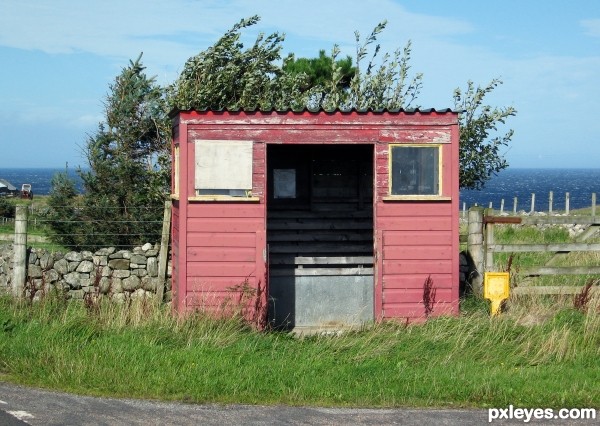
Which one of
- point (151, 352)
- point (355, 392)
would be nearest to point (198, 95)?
point (151, 352)

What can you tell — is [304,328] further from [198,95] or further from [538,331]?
[198,95]

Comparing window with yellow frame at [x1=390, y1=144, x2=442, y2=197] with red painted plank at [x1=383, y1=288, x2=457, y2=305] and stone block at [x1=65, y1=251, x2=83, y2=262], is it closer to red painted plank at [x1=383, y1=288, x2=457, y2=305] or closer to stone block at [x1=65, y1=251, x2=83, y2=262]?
red painted plank at [x1=383, y1=288, x2=457, y2=305]

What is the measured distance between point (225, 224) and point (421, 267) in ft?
9.35

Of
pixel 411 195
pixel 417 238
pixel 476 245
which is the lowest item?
pixel 476 245

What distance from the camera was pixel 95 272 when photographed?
42.9 feet

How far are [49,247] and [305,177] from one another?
6106 mm

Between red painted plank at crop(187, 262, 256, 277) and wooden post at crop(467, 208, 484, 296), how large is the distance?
3.29 metres

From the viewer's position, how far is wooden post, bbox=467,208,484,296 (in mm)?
12703

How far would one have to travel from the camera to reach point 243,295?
11.9 meters

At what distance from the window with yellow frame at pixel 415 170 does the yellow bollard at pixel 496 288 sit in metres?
1.40

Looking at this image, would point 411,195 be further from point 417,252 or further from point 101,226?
point 101,226

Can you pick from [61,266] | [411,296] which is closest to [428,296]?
[411,296]

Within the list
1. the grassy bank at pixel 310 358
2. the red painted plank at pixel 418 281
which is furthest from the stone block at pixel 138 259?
the red painted plank at pixel 418 281

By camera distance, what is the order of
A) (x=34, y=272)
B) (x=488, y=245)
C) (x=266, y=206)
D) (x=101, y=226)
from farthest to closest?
(x=101, y=226) → (x=34, y=272) → (x=488, y=245) → (x=266, y=206)
